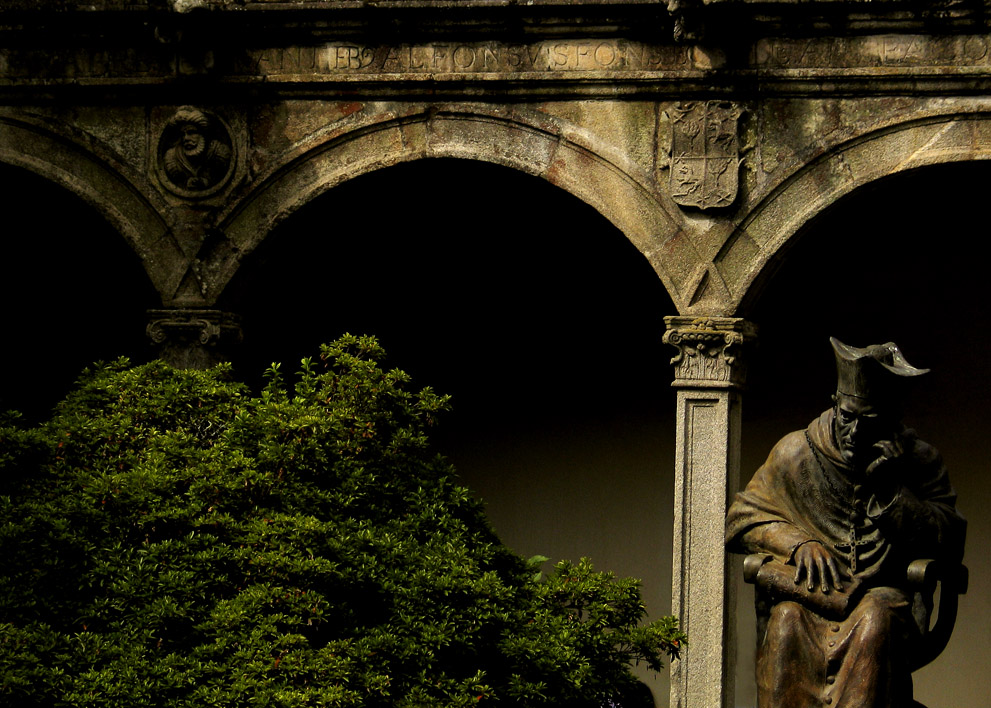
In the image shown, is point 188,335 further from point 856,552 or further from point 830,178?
point 856,552

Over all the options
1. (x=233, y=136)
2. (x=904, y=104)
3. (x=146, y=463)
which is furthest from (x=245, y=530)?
(x=904, y=104)

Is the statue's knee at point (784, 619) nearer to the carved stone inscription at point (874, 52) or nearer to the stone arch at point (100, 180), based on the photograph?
the carved stone inscription at point (874, 52)

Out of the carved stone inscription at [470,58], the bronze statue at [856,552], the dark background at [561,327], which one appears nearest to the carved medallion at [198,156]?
the carved stone inscription at [470,58]

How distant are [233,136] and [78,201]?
957 mm

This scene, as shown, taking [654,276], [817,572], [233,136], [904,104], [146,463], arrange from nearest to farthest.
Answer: [817,572] → [146,463] → [904,104] → [233,136] → [654,276]

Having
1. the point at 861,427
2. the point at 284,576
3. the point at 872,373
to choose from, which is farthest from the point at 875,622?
the point at 284,576

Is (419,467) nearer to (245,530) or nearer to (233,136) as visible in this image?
(245,530)

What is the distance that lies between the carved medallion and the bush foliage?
7.63 feet

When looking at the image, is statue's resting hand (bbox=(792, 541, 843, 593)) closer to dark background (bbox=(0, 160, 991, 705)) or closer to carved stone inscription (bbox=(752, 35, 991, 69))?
carved stone inscription (bbox=(752, 35, 991, 69))

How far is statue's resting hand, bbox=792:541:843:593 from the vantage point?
5691mm

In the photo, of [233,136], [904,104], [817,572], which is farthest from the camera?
[233,136]

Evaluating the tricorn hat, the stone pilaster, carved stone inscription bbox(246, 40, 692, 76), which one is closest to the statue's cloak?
the tricorn hat

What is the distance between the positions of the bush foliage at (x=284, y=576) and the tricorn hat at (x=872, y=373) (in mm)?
1249

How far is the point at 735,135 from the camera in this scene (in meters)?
8.17
